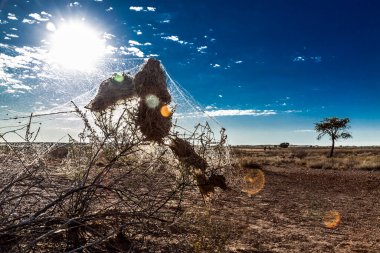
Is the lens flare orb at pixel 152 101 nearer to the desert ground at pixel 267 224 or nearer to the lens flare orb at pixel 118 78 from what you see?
the lens flare orb at pixel 118 78

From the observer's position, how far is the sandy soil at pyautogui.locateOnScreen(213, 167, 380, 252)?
749cm

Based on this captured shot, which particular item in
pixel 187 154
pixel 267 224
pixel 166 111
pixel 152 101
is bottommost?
pixel 267 224

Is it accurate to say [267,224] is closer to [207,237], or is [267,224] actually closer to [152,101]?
[207,237]

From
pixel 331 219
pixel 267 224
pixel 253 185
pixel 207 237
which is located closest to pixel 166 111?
pixel 207 237

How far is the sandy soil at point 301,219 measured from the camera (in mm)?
7492

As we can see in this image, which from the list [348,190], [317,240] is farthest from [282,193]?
[317,240]

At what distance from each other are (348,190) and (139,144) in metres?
13.2

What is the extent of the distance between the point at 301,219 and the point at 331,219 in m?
0.81

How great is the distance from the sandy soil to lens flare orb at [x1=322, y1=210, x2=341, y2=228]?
12 centimetres

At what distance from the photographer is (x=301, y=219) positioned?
10141 mm

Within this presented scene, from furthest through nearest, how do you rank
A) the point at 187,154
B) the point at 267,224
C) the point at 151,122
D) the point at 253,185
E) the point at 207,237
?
the point at 253,185 < the point at 267,224 < the point at 207,237 < the point at 187,154 < the point at 151,122

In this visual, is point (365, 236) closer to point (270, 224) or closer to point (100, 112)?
point (270, 224)

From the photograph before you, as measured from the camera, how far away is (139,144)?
251 inches

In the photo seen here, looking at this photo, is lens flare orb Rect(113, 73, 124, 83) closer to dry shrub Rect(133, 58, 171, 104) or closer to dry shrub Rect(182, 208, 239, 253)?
dry shrub Rect(133, 58, 171, 104)
